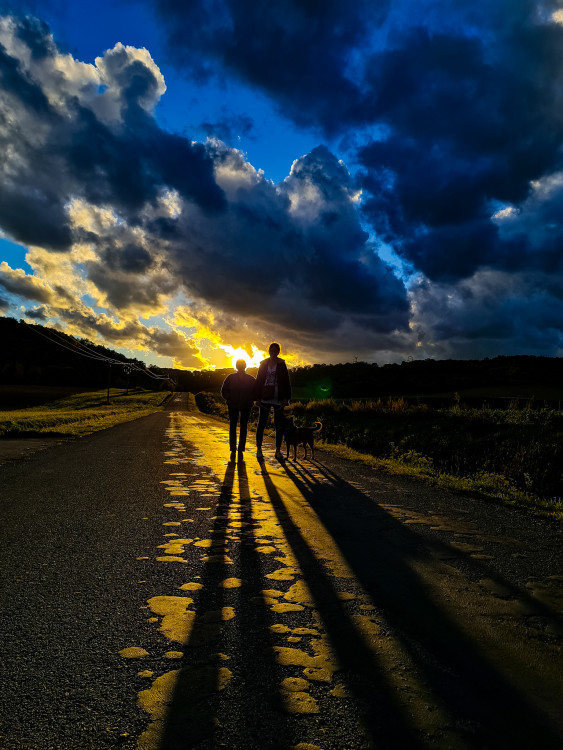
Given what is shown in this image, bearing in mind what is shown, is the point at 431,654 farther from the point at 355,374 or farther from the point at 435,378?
the point at 355,374

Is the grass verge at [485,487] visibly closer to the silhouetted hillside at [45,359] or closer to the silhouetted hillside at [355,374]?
the silhouetted hillside at [355,374]

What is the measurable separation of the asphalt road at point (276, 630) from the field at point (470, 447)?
10.1 ft

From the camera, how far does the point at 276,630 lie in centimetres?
243

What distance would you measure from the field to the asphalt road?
3.08 metres

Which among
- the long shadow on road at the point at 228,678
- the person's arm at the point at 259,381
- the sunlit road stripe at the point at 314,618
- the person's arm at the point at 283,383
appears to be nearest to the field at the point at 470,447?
the person's arm at the point at 283,383

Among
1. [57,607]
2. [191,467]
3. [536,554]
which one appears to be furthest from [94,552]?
[191,467]

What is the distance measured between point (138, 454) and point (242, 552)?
767 centimetres

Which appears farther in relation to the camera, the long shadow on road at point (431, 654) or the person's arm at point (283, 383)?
→ the person's arm at point (283, 383)

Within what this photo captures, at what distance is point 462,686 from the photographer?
6.39 ft

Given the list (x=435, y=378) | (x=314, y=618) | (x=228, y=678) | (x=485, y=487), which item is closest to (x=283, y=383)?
(x=485, y=487)

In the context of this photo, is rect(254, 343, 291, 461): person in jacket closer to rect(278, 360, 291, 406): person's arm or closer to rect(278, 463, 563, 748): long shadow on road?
rect(278, 360, 291, 406): person's arm

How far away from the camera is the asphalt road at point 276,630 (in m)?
1.69

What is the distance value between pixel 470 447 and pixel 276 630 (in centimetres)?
1201

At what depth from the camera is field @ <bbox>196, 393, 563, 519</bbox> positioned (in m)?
8.03
